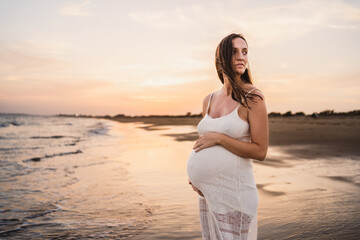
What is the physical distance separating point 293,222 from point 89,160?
8.27 meters

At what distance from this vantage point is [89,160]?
11.0 metres

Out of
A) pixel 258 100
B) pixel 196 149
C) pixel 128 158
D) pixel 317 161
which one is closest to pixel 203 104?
pixel 196 149

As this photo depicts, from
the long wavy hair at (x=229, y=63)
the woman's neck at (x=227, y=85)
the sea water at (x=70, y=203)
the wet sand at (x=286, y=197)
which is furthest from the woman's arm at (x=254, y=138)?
the sea water at (x=70, y=203)

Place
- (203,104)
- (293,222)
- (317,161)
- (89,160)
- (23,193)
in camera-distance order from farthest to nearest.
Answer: (89,160) < (317,161) < (23,193) < (293,222) < (203,104)

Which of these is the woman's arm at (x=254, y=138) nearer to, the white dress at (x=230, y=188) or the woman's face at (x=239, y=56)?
the white dress at (x=230, y=188)

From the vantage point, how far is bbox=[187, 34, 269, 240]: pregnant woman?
1927 mm

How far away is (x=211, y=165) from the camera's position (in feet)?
6.73

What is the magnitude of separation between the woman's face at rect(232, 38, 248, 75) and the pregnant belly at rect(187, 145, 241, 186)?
545 millimetres

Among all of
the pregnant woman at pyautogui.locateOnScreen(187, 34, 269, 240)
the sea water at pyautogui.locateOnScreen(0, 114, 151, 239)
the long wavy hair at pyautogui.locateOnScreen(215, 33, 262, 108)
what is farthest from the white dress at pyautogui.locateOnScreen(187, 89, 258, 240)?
the sea water at pyautogui.locateOnScreen(0, 114, 151, 239)

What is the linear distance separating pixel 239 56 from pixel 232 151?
64 cm

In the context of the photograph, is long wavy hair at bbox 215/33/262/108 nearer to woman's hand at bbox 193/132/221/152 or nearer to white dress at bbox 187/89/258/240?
white dress at bbox 187/89/258/240

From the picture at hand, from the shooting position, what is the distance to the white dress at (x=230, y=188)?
1.95 meters

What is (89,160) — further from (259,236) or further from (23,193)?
(259,236)

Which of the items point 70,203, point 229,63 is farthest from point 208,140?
point 70,203
